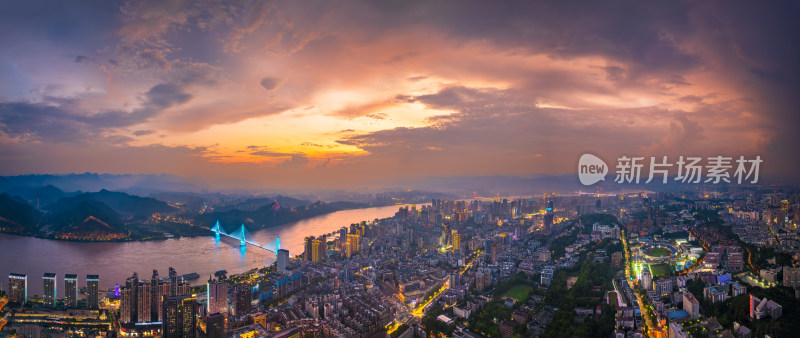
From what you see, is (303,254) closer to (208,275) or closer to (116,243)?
(208,275)

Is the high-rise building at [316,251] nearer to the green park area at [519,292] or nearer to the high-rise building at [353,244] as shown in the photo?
the high-rise building at [353,244]

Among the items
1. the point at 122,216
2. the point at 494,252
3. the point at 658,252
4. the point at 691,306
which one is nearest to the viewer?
the point at 691,306

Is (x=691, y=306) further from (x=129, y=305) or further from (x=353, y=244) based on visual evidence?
(x=353, y=244)

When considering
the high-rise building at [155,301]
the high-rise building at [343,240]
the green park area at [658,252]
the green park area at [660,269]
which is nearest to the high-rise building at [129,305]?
the high-rise building at [155,301]

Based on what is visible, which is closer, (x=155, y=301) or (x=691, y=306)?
(x=691, y=306)

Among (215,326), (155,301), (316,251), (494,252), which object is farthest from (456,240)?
(155,301)

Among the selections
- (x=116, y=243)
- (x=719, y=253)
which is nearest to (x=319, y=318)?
(x=719, y=253)

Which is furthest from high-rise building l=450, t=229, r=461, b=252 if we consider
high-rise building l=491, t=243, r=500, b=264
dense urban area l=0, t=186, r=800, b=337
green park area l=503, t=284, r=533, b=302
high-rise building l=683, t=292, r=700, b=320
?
high-rise building l=683, t=292, r=700, b=320
